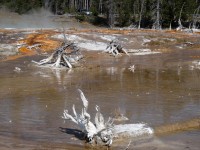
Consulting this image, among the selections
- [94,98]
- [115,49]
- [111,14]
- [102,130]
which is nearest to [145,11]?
[111,14]

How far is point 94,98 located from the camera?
13094 millimetres

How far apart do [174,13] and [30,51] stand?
33.7 meters

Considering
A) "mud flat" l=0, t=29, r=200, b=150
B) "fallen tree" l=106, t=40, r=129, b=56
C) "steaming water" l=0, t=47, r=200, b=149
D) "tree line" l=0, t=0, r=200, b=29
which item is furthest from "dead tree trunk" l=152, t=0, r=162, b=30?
"steaming water" l=0, t=47, r=200, b=149

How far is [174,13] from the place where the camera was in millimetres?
58188

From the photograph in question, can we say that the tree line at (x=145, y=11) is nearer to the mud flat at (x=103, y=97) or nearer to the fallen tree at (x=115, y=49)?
the fallen tree at (x=115, y=49)

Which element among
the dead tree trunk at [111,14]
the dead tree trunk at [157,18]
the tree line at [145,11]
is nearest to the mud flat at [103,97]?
the dead tree trunk at [157,18]

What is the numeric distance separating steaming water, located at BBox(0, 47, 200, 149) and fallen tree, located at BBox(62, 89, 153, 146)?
0.23 m

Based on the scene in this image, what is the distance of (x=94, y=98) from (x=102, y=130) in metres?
5.20

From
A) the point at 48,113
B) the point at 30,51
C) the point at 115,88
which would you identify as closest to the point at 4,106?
the point at 48,113

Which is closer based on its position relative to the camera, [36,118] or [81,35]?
[36,118]

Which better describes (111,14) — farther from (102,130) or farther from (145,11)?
(102,130)

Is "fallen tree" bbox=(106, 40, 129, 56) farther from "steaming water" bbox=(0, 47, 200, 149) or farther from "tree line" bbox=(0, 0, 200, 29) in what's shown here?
"tree line" bbox=(0, 0, 200, 29)

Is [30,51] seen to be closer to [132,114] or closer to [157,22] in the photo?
[132,114]

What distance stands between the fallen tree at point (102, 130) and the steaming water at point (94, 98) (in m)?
0.23
